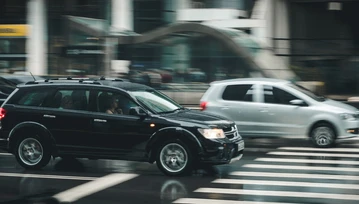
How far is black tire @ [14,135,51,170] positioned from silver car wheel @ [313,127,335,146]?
20.6 ft

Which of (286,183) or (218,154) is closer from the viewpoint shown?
(286,183)

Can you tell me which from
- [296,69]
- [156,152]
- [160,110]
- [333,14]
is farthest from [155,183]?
[333,14]

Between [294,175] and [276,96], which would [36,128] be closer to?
[294,175]

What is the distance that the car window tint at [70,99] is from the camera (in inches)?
471

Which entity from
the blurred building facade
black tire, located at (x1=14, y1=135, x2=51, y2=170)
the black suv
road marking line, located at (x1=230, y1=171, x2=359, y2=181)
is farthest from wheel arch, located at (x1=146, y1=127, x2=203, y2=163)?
the blurred building facade

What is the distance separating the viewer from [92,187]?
10.4m

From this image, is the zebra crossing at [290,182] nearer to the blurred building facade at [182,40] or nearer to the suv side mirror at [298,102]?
the suv side mirror at [298,102]

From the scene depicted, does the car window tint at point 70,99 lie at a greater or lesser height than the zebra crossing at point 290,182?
greater

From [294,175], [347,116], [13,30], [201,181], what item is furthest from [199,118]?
[13,30]

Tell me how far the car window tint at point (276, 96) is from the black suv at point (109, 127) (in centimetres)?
407

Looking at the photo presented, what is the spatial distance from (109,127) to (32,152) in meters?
1.55

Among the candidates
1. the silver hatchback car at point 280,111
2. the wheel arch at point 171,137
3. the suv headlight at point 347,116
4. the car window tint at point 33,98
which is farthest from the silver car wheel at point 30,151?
the suv headlight at point 347,116

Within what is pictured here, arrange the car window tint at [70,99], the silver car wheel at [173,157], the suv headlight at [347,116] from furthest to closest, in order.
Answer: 1. the suv headlight at [347,116]
2. the car window tint at [70,99]
3. the silver car wheel at [173,157]

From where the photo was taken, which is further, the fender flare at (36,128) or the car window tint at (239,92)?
the car window tint at (239,92)
